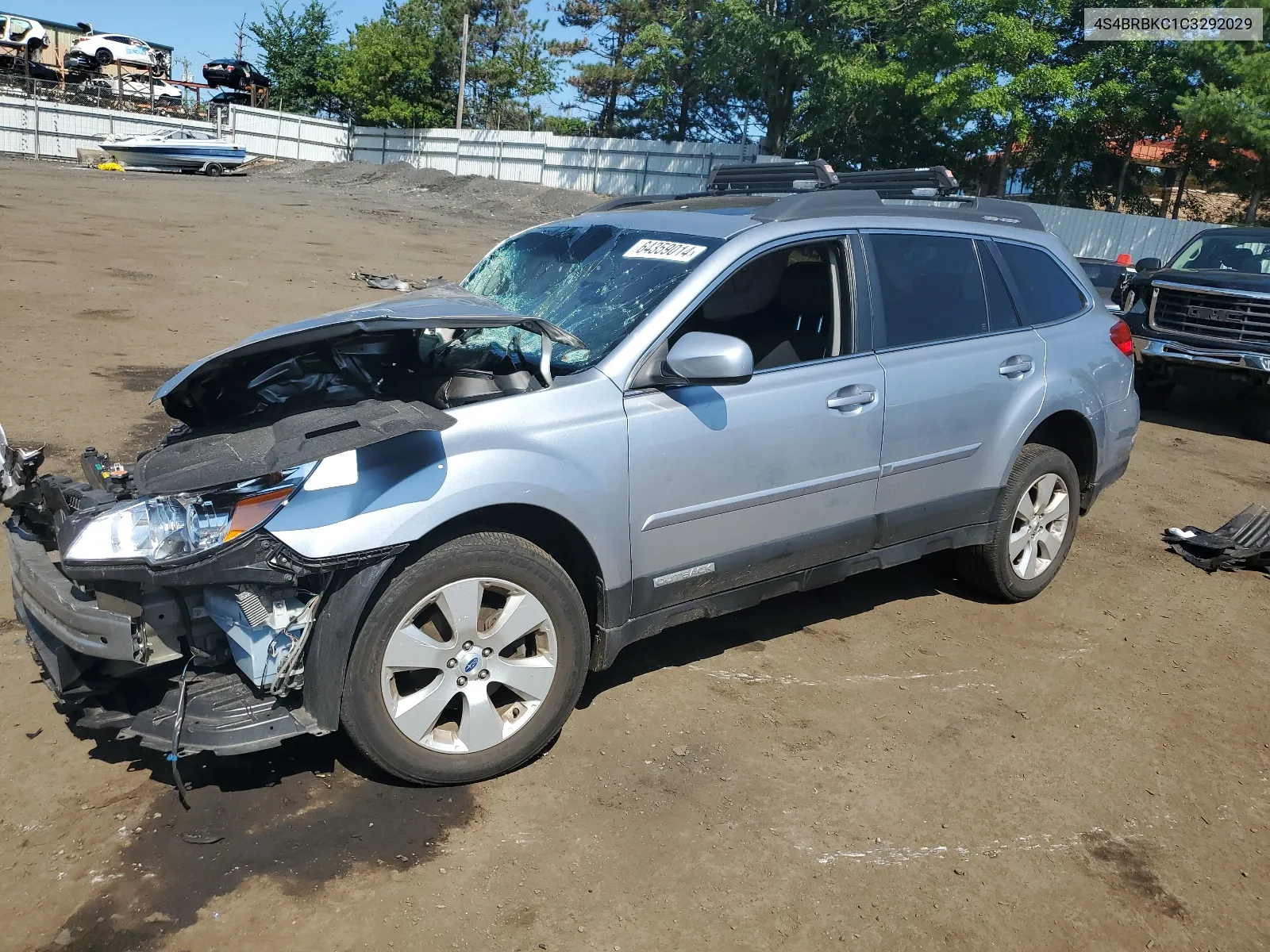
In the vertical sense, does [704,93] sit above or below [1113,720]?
above

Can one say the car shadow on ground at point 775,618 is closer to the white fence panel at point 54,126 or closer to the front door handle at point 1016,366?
the front door handle at point 1016,366

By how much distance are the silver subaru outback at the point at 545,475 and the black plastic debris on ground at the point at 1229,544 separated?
64.0 inches

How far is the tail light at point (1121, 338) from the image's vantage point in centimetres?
545

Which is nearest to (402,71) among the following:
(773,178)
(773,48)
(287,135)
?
(287,135)

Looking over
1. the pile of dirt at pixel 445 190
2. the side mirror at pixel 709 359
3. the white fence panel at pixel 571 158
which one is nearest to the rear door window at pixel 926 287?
the side mirror at pixel 709 359

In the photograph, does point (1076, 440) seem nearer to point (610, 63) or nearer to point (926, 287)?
point (926, 287)

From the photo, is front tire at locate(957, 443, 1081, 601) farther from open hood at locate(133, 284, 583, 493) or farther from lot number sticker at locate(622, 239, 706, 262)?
open hood at locate(133, 284, 583, 493)

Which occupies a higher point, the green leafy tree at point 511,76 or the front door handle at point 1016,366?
the green leafy tree at point 511,76

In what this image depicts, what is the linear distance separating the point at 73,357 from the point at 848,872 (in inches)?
308

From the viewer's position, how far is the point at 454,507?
312 cm

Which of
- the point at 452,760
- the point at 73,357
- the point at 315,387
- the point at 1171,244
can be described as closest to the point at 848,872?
the point at 452,760

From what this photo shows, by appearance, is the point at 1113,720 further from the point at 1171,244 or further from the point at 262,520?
the point at 1171,244

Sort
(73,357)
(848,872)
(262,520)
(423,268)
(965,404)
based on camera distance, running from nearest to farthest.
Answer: (262,520) → (848,872) → (965,404) → (73,357) → (423,268)

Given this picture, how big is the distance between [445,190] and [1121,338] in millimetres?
30693
